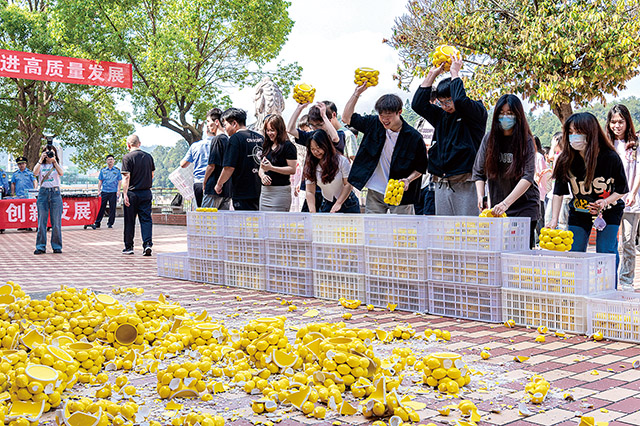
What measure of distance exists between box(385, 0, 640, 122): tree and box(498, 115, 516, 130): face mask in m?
11.1

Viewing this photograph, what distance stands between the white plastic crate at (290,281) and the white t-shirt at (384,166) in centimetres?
103

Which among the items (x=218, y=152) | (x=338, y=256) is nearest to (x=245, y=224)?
(x=338, y=256)

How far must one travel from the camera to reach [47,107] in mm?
29094

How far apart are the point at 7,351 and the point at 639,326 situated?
391 centimetres

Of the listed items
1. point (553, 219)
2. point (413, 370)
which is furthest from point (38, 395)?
point (553, 219)

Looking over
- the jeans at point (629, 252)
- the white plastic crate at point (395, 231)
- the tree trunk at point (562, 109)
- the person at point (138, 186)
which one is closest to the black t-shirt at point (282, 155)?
the white plastic crate at point (395, 231)

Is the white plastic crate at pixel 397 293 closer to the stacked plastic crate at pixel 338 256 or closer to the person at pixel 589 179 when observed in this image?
the stacked plastic crate at pixel 338 256

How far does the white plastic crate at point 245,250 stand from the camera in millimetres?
6742

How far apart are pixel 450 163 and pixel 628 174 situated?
2171mm

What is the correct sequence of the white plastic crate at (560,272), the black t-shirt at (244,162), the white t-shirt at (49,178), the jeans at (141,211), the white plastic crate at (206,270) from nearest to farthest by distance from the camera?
1. the white plastic crate at (560,272)
2. the white plastic crate at (206,270)
3. the black t-shirt at (244,162)
4. the jeans at (141,211)
5. the white t-shirt at (49,178)

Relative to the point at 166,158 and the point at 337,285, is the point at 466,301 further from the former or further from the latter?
the point at 166,158

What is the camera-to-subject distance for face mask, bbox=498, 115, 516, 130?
5.28 metres

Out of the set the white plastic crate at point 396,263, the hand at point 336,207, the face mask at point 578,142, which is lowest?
the white plastic crate at point 396,263

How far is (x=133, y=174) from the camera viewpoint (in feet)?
33.4
